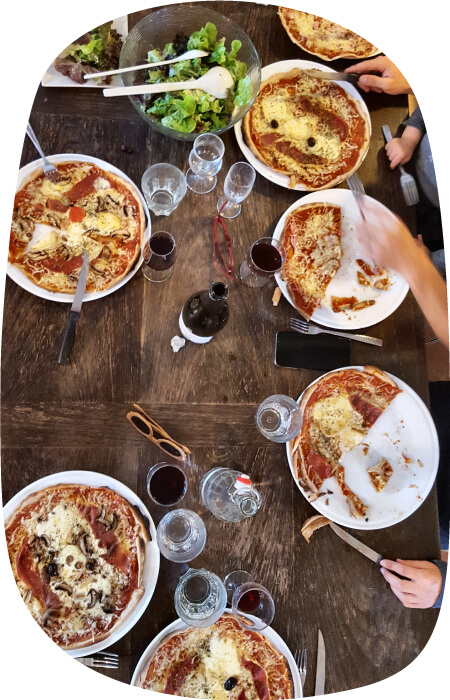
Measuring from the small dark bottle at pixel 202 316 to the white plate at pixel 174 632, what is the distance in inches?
A: 40.9

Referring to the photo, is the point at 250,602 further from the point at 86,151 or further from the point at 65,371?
the point at 86,151

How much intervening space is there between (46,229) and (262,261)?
0.86 metres

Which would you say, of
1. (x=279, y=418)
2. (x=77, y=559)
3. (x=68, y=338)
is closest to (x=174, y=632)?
(x=77, y=559)

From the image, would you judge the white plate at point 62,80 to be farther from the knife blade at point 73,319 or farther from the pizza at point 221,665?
the pizza at point 221,665

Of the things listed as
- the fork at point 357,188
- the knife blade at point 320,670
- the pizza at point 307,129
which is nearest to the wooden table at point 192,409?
the knife blade at point 320,670

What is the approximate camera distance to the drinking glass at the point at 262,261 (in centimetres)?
209

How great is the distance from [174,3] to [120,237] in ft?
3.53

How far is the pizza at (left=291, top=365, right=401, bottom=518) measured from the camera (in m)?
2.06

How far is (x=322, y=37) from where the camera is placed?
7.72 feet

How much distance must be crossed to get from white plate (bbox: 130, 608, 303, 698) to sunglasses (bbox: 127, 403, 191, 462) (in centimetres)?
59

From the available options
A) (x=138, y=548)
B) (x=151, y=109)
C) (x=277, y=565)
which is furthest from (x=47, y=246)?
(x=277, y=565)

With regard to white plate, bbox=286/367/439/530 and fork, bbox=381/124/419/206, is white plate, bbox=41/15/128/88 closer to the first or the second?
fork, bbox=381/124/419/206

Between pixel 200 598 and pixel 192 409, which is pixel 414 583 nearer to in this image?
pixel 200 598

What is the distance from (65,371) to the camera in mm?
2010
